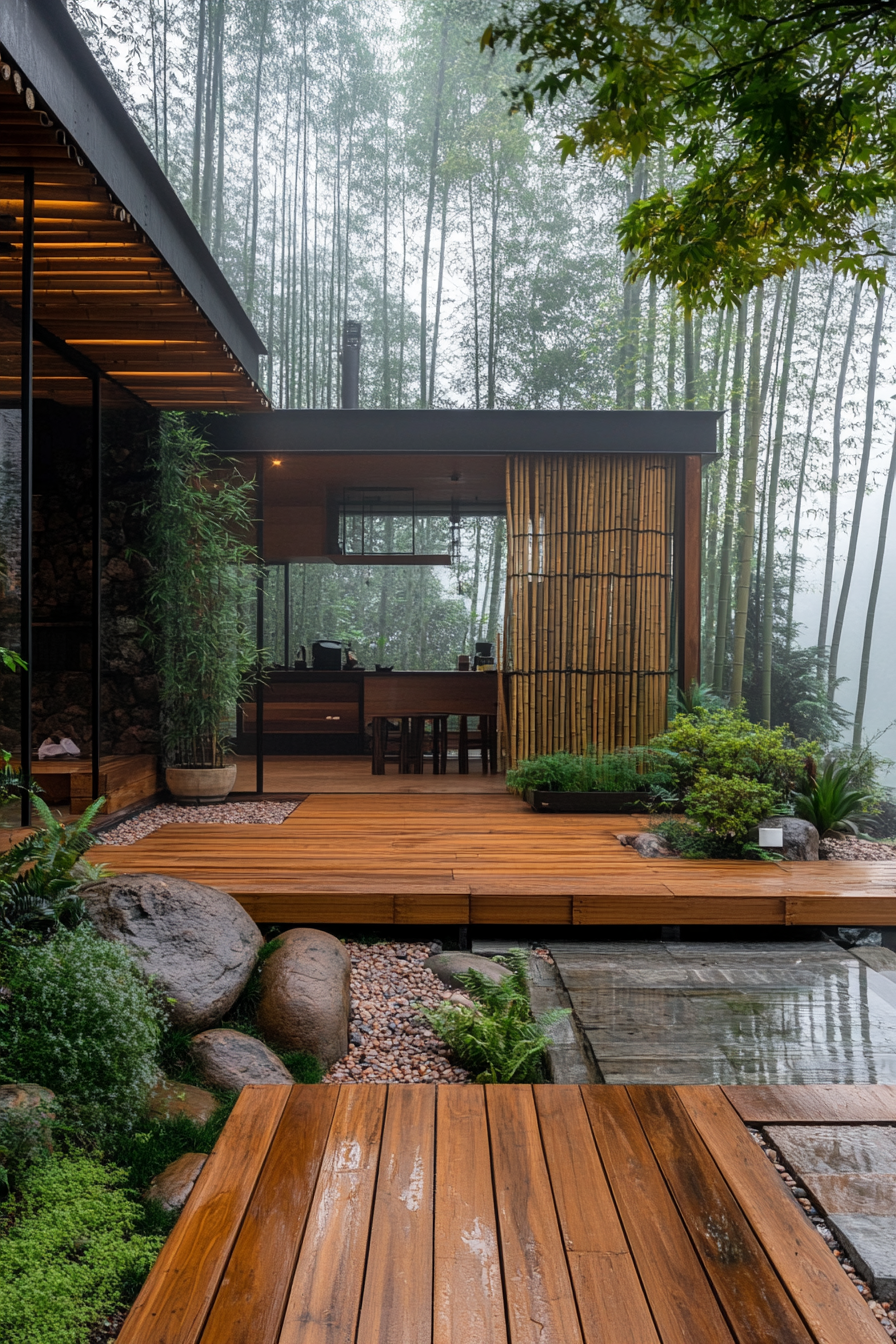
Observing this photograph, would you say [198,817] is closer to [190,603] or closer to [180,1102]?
[190,603]

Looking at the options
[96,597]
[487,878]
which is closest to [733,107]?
[487,878]

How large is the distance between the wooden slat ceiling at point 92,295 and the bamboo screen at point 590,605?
2318 mm

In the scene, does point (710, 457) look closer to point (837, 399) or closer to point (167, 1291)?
point (837, 399)

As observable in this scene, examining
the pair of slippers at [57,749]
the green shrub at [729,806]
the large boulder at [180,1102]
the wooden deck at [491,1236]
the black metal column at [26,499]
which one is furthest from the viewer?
the pair of slippers at [57,749]

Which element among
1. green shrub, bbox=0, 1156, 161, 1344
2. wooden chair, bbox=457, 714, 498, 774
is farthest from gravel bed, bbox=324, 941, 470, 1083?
wooden chair, bbox=457, 714, 498, 774

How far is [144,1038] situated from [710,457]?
5.88m

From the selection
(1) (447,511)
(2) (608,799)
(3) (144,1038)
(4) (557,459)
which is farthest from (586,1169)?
(1) (447,511)

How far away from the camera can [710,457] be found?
684 centimetres

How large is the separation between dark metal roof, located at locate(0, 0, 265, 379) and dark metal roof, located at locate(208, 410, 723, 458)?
196cm

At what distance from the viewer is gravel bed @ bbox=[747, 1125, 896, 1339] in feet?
5.21

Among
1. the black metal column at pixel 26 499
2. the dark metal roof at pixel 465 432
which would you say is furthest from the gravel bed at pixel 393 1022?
the dark metal roof at pixel 465 432

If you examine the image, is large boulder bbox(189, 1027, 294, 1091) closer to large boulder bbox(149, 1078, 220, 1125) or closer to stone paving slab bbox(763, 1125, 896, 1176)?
large boulder bbox(149, 1078, 220, 1125)

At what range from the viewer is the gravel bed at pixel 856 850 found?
4.95m

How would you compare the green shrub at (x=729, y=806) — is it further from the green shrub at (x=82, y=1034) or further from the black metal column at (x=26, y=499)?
the black metal column at (x=26, y=499)
